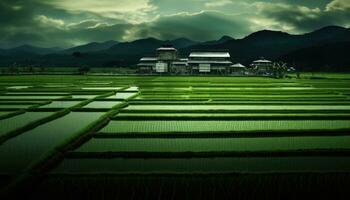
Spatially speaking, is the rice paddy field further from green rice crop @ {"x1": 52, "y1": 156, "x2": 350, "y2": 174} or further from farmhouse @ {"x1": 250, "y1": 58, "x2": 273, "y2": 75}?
farmhouse @ {"x1": 250, "y1": 58, "x2": 273, "y2": 75}

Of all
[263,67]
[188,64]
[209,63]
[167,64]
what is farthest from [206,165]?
[263,67]

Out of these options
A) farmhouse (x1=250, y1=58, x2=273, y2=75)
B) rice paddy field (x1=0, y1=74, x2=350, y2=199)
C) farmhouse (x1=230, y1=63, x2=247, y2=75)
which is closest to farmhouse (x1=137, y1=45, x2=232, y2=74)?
farmhouse (x1=230, y1=63, x2=247, y2=75)

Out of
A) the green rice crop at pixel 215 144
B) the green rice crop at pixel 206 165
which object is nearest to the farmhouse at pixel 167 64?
the green rice crop at pixel 215 144

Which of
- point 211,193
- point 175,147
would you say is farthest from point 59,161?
point 211,193

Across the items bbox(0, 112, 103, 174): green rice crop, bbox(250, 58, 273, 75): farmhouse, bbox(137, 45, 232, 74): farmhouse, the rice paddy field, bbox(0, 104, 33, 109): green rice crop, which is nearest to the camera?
the rice paddy field

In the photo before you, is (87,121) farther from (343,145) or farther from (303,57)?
(303,57)
